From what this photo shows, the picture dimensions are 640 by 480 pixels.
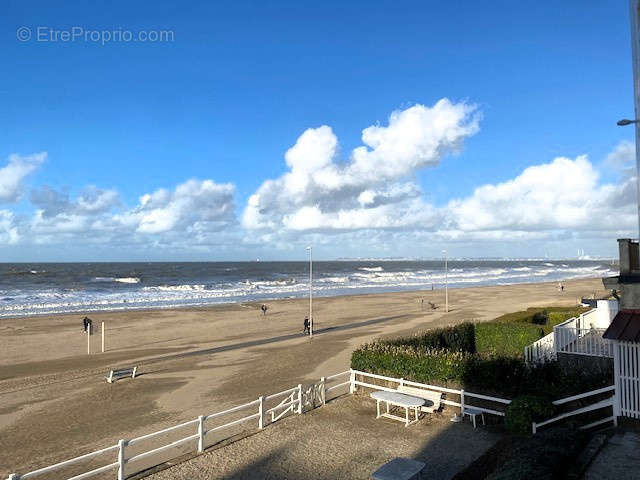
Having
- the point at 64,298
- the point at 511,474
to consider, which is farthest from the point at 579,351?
the point at 64,298

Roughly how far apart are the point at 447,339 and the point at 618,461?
41.3 feet

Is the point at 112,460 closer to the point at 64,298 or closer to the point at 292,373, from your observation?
the point at 292,373

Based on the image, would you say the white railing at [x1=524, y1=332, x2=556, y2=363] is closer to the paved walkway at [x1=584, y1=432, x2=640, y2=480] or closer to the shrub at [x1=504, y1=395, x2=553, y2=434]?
the shrub at [x1=504, y1=395, x2=553, y2=434]

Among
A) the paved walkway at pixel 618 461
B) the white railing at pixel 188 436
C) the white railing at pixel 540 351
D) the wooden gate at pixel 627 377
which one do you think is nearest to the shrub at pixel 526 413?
the wooden gate at pixel 627 377

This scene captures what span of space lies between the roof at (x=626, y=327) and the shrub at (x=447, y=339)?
751 centimetres

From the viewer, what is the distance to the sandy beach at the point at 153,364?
13477 mm

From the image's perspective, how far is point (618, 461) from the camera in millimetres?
8188

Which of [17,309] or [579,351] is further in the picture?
[17,309]

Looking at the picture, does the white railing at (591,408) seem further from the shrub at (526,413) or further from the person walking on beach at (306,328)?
the person walking on beach at (306,328)

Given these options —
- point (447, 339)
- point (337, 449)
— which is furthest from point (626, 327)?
point (447, 339)

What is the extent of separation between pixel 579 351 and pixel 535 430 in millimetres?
5451

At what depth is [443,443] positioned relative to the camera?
37.1 feet

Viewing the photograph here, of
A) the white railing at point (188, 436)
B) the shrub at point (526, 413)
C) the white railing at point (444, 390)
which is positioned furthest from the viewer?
the white railing at point (444, 390)

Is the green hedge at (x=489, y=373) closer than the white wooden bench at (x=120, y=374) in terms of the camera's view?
Yes
